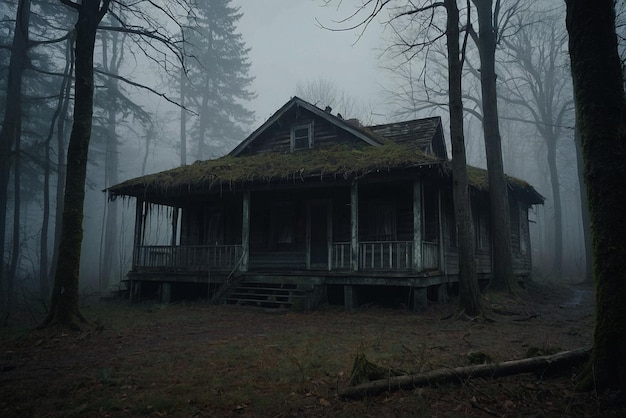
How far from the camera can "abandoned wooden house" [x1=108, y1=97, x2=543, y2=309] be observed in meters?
12.1

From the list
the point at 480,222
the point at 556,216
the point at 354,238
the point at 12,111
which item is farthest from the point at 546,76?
the point at 12,111

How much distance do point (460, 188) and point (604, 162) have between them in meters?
6.28

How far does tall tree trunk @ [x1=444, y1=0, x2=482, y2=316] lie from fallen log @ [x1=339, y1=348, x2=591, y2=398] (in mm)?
5450

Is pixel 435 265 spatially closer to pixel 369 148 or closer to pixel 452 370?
pixel 369 148

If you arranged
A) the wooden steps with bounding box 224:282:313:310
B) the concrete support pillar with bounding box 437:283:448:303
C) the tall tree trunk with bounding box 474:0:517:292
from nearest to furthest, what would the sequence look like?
the wooden steps with bounding box 224:282:313:310, the concrete support pillar with bounding box 437:283:448:303, the tall tree trunk with bounding box 474:0:517:292

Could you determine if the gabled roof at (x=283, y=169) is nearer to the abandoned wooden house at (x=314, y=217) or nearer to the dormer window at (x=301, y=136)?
the abandoned wooden house at (x=314, y=217)

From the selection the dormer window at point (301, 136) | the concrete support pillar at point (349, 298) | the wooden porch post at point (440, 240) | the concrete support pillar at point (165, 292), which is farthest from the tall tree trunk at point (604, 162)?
the concrete support pillar at point (165, 292)

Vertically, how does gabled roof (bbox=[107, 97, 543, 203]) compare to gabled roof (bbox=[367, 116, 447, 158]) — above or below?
below

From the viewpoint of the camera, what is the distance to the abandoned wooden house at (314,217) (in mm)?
12125

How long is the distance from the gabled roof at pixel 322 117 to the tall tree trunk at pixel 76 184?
26.4 feet

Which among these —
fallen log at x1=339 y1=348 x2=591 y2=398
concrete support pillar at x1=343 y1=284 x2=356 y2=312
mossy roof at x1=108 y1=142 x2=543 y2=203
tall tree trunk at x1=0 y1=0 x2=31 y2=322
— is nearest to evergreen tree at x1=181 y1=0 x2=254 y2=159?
tall tree trunk at x1=0 y1=0 x2=31 y2=322

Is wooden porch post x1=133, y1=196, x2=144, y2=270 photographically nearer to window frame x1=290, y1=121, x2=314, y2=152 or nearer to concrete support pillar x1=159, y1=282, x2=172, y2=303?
concrete support pillar x1=159, y1=282, x2=172, y2=303

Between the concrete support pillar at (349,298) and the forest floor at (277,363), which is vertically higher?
the concrete support pillar at (349,298)

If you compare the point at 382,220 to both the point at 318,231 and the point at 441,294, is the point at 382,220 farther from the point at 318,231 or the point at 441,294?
the point at 441,294
